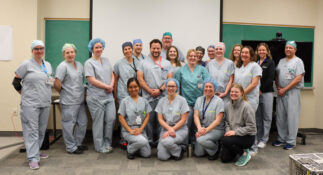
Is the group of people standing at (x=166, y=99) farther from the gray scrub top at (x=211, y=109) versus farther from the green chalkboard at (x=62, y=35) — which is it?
the green chalkboard at (x=62, y=35)

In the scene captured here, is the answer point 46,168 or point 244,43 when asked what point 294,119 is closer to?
point 244,43

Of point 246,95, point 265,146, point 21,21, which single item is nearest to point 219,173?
point 246,95

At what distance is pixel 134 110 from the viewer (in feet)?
9.75

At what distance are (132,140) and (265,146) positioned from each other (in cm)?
180

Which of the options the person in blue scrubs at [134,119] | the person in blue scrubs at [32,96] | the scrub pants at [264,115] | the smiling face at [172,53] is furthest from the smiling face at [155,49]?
the scrub pants at [264,115]

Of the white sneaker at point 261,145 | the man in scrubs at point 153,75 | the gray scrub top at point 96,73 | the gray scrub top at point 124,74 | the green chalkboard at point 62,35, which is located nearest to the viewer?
the gray scrub top at point 96,73

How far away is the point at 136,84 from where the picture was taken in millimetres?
2949

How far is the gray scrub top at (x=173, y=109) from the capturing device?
9.58 ft

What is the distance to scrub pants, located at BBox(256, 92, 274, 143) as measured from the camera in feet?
10.9

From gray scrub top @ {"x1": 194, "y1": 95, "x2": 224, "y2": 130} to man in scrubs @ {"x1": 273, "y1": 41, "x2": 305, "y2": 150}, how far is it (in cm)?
103

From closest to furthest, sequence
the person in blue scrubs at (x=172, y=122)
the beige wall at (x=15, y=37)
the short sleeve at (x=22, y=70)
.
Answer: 1. the short sleeve at (x=22, y=70)
2. the person in blue scrubs at (x=172, y=122)
3. the beige wall at (x=15, y=37)

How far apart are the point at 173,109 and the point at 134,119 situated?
463mm

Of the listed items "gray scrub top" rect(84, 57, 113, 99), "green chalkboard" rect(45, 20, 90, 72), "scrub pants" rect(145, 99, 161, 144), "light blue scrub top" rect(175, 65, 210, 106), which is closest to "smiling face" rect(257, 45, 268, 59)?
"light blue scrub top" rect(175, 65, 210, 106)

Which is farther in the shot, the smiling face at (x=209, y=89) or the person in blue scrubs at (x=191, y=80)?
the person in blue scrubs at (x=191, y=80)
